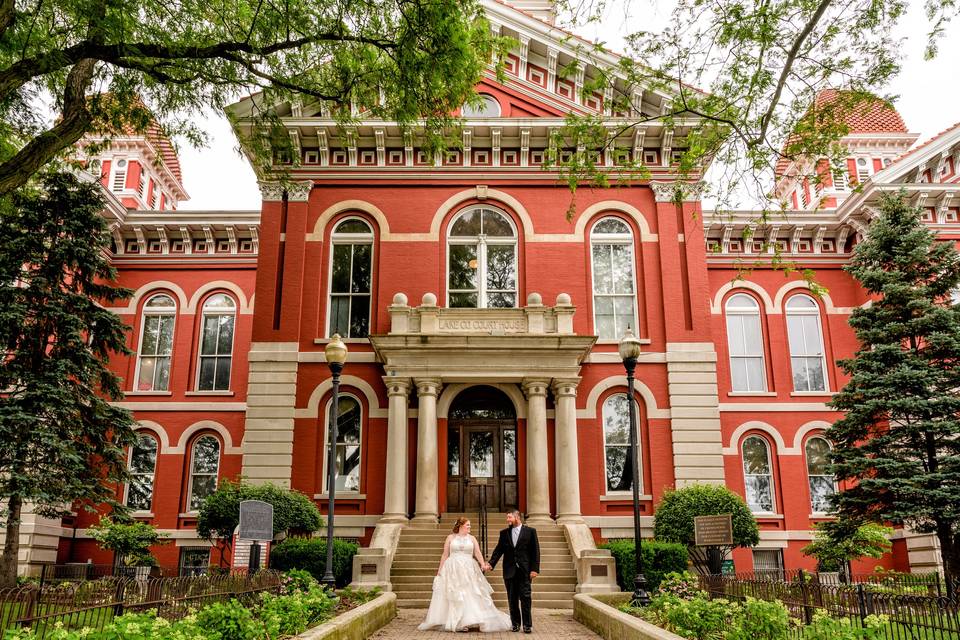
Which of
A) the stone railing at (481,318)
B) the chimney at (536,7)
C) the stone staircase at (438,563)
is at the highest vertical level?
the chimney at (536,7)

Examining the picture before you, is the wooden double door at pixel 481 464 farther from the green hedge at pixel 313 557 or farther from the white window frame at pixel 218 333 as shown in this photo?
the white window frame at pixel 218 333

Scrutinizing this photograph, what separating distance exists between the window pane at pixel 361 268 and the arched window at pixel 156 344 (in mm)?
9008

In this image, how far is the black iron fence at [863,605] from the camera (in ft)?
22.9

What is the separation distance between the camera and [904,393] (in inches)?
704

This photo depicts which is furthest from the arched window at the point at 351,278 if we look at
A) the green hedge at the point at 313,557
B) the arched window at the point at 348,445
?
the green hedge at the point at 313,557

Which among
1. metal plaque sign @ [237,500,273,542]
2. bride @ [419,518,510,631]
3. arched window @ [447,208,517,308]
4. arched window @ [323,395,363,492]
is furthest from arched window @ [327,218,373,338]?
bride @ [419,518,510,631]

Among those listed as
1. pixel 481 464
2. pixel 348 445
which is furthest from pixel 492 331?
pixel 348 445

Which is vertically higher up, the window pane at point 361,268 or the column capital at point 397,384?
the window pane at point 361,268

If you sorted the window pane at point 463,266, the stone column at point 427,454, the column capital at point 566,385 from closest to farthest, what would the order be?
the stone column at point 427,454
the column capital at point 566,385
the window pane at point 463,266

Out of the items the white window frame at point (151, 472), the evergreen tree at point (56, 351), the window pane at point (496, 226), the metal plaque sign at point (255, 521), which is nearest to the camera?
the metal plaque sign at point (255, 521)

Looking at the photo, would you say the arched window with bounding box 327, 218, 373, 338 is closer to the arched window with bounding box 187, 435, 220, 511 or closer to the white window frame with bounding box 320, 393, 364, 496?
the white window frame with bounding box 320, 393, 364, 496

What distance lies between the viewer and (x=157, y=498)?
24438 mm

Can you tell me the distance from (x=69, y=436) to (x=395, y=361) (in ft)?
26.1

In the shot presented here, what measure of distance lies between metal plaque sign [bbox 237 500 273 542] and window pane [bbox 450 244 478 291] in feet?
35.9
